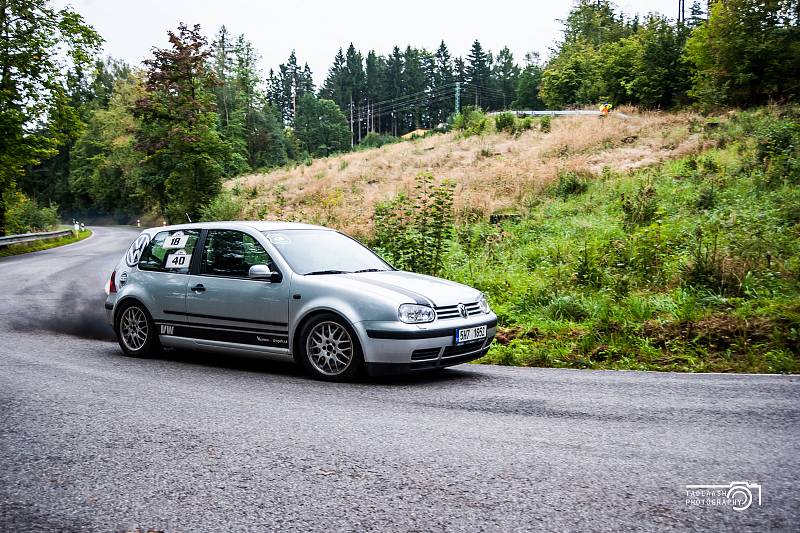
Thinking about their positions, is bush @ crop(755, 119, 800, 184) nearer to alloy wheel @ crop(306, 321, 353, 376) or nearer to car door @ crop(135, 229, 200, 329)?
alloy wheel @ crop(306, 321, 353, 376)

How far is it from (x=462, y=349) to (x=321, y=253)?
216 centimetres

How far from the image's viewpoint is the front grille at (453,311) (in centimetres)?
693

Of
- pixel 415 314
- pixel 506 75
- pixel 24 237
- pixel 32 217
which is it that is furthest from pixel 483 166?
pixel 506 75

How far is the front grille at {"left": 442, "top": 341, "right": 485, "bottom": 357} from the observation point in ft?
22.7

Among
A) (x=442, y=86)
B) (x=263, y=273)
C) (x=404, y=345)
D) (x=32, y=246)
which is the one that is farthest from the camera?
(x=442, y=86)

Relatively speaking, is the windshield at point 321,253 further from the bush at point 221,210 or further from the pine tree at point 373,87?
the pine tree at point 373,87

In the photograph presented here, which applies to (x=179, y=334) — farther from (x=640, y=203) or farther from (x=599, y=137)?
(x=599, y=137)

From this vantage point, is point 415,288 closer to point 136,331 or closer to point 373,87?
point 136,331

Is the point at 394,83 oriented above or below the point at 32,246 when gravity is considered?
above

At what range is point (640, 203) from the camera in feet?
52.0

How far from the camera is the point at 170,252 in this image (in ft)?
28.2

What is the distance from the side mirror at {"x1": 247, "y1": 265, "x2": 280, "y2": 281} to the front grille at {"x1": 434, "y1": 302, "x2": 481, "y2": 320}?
74.8 inches

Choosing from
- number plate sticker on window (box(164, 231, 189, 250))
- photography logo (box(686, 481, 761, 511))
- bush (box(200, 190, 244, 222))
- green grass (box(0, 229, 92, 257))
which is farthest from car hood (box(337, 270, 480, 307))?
green grass (box(0, 229, 92, 257))

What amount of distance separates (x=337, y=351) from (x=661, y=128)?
82.8 ft
